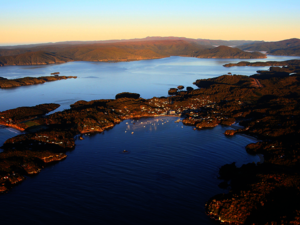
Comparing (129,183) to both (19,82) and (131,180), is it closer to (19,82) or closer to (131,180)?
(131,180)

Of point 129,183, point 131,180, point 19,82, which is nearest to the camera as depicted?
point 129,183

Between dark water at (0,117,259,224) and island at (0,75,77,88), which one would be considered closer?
dark water at (0,117,259,224)

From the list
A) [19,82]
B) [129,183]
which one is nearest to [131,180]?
[129,183]

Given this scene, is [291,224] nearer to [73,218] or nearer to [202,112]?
[73,218]

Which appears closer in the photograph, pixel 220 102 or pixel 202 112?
pixel 202 112

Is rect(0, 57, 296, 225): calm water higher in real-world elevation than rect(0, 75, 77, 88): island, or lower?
lower

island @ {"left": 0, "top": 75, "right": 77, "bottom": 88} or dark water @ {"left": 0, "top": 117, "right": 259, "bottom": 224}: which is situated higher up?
island @ {"left": 0, "top": 75, "right": 77, "bottom": 88}

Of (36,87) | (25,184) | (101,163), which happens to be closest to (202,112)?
(101,163)

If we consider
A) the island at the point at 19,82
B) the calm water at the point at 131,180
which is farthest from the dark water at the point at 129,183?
the island at the point at 19,82

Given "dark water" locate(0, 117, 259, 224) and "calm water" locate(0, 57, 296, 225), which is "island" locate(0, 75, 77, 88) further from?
"dark water" locate(0, 117, 259, 224)

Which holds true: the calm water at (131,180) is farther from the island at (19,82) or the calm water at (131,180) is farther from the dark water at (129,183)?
the island at (19,82)

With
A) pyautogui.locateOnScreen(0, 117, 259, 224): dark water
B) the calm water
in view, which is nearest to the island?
the calm water
